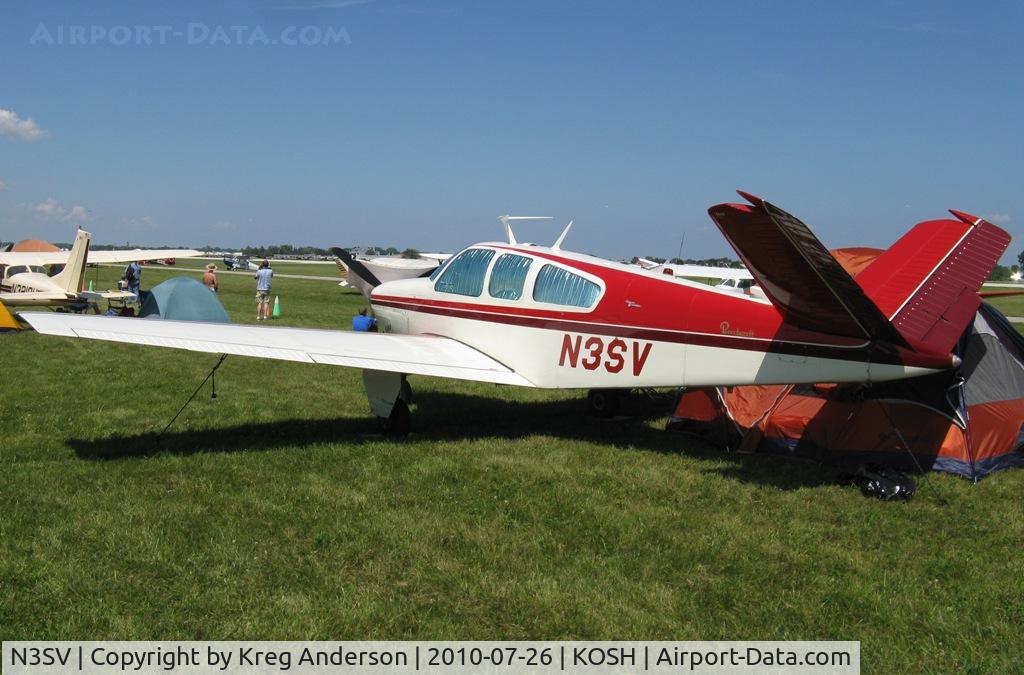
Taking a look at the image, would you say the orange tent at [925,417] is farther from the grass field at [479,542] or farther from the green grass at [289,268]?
the green grass at [289,268]

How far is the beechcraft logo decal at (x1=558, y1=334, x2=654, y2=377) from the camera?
756 centimetres

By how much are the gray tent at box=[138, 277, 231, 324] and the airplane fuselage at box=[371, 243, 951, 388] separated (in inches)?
321

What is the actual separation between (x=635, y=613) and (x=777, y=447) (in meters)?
4.30

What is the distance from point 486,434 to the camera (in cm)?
905

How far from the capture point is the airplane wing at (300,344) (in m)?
7.53

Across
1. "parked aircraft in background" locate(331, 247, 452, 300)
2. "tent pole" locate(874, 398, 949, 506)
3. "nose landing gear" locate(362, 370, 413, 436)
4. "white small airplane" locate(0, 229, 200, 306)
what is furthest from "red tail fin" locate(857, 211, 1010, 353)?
"white small airplane" locate(0, 229, 200, 306)

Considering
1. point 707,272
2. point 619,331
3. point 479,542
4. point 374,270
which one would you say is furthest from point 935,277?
point 707,272

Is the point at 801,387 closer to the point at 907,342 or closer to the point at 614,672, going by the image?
the point at 907,342

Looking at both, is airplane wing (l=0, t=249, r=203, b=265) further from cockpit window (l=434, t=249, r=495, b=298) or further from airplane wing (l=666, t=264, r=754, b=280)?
airplane wing (l=666, t=264, r=754, b=280)

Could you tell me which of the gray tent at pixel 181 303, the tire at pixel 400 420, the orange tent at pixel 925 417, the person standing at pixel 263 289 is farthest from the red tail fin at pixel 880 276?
the person standing at pixel 263 289

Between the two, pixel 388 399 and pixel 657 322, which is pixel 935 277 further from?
pixel 388 399

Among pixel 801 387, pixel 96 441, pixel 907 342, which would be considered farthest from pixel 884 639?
pixel 96 441

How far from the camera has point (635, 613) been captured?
14.5 ft

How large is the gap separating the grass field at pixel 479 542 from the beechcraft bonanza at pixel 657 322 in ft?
3.10
